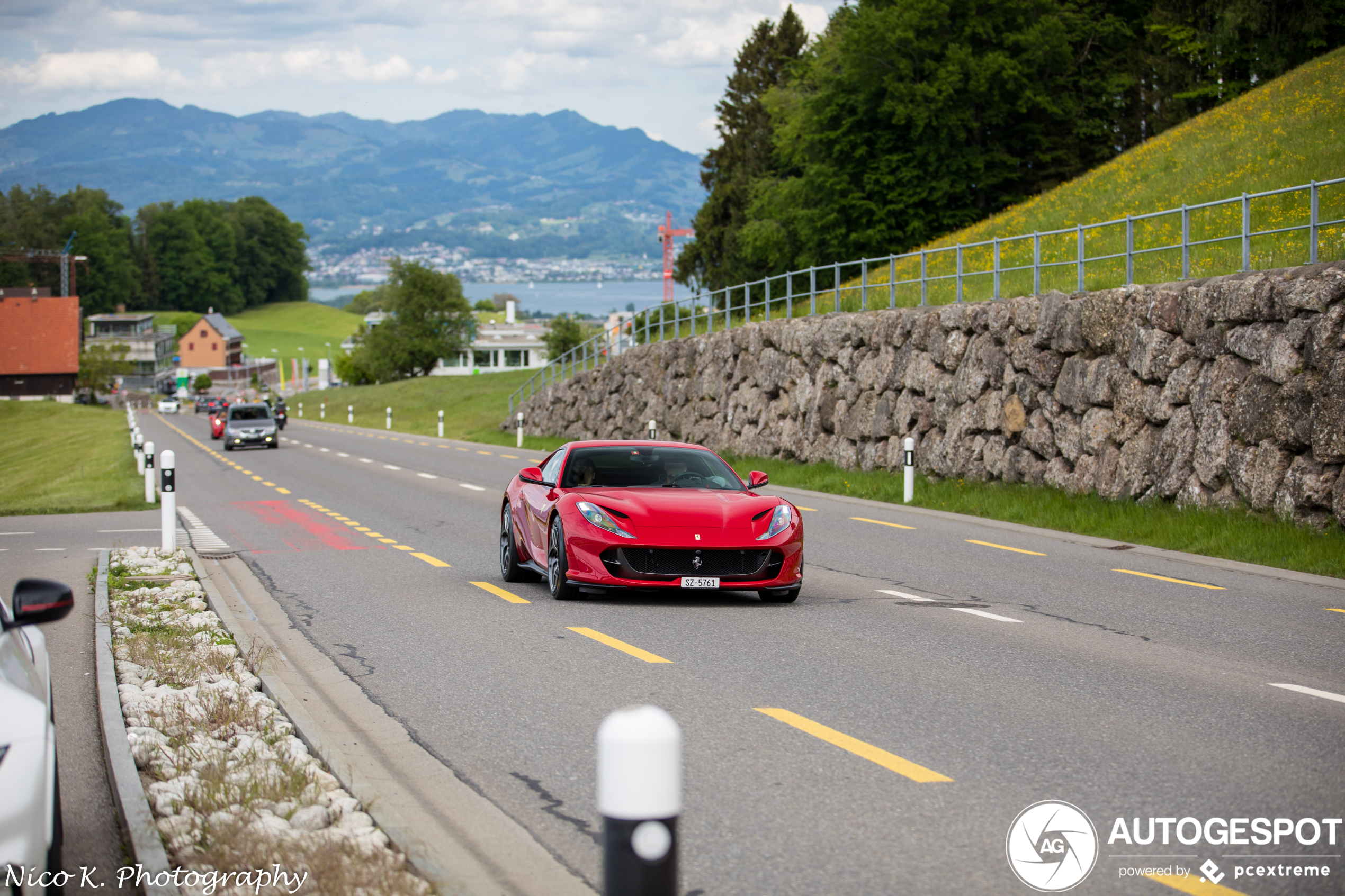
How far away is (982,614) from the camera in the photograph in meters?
10.8

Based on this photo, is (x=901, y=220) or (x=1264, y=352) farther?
(x=901, y=220)

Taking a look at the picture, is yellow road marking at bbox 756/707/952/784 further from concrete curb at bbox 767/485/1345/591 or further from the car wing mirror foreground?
concrete curb at bbox 767/485/1345/591

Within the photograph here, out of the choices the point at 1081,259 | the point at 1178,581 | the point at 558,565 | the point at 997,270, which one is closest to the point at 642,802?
the point at 558,565

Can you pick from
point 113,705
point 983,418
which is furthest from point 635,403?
point 113,705

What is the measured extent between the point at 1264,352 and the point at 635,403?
1078 inches

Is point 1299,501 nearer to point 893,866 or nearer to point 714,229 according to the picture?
point 893,866

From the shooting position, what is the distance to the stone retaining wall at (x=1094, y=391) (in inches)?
587

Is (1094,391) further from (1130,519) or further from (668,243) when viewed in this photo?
(668,243)

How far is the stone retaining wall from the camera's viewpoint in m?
14.9

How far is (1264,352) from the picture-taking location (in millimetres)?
15523

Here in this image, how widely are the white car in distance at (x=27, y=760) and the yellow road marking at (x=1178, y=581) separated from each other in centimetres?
1029

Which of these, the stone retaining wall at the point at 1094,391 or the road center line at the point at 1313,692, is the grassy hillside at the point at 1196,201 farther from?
the road center line at the point at 1313,692

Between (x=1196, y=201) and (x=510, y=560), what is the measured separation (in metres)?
19.0

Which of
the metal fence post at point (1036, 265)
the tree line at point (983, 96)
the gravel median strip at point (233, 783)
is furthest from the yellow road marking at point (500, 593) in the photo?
the tree line at point (983, 96)
